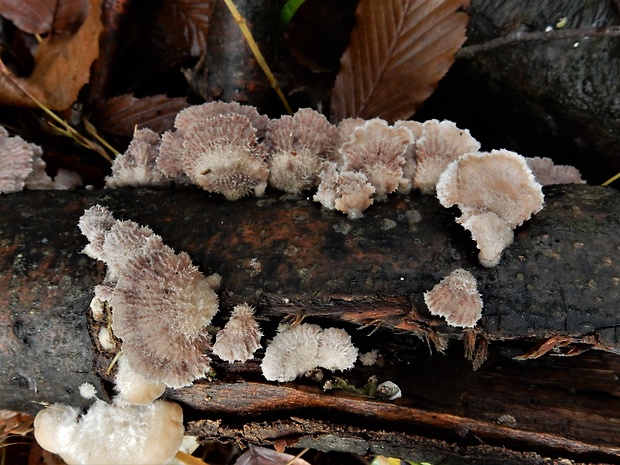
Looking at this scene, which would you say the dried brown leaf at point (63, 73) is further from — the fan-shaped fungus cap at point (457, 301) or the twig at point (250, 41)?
the fan-shaped fungus cap at point (457, 301)

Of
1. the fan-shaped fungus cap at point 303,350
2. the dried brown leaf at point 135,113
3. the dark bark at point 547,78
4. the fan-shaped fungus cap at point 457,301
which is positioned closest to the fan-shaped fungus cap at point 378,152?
the fan-shaped fungus cap at point 457,301

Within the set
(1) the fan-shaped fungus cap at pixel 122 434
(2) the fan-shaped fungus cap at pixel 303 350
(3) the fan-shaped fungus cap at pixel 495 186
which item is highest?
(3) the fan-shaped fungus cap at pixel 495 186

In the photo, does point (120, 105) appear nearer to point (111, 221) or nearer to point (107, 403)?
point (111, 221)

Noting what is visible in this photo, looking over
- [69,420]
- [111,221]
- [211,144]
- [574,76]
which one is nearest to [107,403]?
[69,420]

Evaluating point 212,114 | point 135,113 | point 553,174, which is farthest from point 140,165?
point 553,174

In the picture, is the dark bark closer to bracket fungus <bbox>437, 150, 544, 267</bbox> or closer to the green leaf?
the green leaf

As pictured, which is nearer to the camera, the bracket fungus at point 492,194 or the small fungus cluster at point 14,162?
the bracket fungus at point 492,194

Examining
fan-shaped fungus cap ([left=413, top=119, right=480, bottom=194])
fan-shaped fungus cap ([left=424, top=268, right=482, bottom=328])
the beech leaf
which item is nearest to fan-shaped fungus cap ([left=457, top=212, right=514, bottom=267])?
fan-shaped fungus cap ([left=424, top=268, right=482, bottom=328])

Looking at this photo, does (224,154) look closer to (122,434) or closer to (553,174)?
(122,434)
